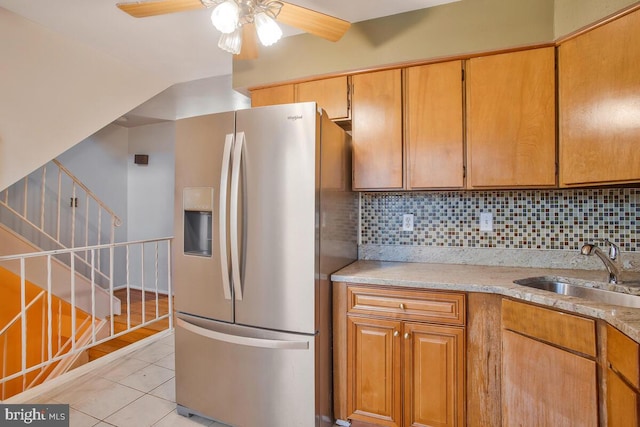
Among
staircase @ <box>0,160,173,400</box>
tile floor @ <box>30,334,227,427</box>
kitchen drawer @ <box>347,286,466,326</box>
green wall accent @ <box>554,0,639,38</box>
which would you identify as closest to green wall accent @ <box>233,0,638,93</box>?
green wall accent @ <box>554,0,639,38</box>

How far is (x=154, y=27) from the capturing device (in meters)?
2.12

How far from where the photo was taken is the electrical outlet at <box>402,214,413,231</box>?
2.27 m

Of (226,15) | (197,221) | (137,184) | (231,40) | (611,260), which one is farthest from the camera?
(137,184)

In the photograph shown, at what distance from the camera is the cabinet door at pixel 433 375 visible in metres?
1.60

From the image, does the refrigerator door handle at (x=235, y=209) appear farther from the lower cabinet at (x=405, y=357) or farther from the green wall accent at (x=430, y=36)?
the green wall accent at (x=430, y=36)

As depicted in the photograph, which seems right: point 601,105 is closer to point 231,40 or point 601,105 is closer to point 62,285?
point 231,40

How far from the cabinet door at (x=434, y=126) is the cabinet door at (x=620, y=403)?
43.8 inches

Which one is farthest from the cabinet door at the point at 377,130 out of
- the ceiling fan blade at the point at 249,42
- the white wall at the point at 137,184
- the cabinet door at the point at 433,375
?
the white wall at the point at 137,184

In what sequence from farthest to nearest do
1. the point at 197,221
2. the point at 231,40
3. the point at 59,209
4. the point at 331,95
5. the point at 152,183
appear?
the point at 152,183, the point at 59,209, the point at 331,95, the point at 197,221, the point at 231,40

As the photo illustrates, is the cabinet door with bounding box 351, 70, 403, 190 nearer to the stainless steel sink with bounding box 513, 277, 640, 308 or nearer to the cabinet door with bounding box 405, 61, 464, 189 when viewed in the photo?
the cabinet door with bounding box 405, 61, 464, 189

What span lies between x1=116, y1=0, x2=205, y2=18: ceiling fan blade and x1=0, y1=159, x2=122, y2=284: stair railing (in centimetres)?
288

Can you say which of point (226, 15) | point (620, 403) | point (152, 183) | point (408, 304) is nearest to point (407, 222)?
point (408, 304)

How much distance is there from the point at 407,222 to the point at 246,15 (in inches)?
62.0

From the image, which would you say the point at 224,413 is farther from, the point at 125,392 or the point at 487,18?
the point at 487,18
